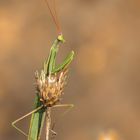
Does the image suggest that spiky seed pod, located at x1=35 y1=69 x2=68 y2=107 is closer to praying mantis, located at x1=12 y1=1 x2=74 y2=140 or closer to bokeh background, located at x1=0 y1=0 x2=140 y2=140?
praying mantis, located at x1=12 y1=1 x2=74 y2=140

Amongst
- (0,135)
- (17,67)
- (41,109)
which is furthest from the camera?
(17,67)

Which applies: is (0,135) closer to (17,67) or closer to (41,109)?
(17,67)

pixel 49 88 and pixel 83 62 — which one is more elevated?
pixel 83 62

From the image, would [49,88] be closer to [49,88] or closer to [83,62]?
[49,88]

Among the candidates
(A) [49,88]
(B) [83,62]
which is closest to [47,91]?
(A) [49,88]

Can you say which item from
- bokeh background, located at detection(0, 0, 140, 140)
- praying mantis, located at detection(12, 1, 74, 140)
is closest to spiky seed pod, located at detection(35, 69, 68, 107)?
praying mantis, located at detection(12, 1, 74, 140)

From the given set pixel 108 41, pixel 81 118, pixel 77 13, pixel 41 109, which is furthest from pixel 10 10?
pixel 41 109

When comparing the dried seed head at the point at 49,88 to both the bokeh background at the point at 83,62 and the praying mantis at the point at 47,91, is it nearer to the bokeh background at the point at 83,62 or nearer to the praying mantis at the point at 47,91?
the praying mantis at the point at 47,91

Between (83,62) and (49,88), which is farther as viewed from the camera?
(83,62)

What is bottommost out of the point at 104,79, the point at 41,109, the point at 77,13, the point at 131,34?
the point at 41,109
